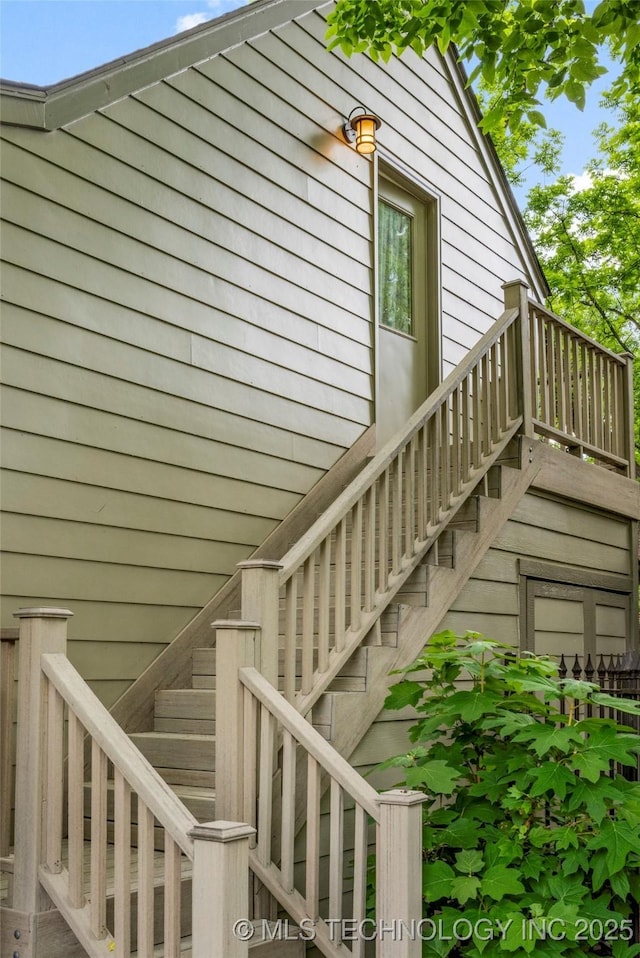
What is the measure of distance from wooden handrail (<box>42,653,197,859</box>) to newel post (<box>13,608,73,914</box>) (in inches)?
2.3

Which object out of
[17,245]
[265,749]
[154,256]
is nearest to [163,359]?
[154,256]

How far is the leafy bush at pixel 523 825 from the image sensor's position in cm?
322

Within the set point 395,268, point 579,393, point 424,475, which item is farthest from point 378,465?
point 395,268

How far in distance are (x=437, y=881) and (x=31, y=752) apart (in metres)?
1.48

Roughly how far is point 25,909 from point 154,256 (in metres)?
3.19

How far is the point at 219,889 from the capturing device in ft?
8.52

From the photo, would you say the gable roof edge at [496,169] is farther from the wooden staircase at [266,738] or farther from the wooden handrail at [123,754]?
the wooden handrail at [123,754]

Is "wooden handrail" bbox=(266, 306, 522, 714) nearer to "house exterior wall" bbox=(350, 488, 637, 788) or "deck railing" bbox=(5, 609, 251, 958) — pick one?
"house exterior wall" bbox=(350, 488, 637, 788)

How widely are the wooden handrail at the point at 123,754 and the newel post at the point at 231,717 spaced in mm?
465

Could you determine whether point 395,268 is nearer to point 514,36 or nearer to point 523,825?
point 514,36

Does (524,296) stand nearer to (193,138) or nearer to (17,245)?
(193,138)

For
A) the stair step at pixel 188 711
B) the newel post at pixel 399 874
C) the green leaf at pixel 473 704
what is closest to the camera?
the newel post at pixel 399 874

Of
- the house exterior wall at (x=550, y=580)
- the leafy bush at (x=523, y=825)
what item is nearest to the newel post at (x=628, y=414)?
the house exterior wall at (x=550, y=580)

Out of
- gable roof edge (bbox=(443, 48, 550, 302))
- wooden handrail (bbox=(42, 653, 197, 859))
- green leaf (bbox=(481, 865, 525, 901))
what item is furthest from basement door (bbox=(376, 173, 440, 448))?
wooden handrail (bbox=(42, 653, 197, 859))
